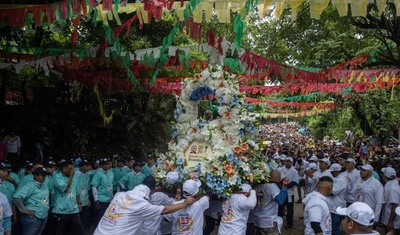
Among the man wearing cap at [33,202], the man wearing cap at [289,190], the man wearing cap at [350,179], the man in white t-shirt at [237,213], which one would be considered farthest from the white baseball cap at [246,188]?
the man wearing cap at [289,190]

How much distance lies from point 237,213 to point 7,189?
394cm

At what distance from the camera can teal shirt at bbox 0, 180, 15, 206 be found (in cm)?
756

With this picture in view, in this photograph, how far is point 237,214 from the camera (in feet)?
22.9

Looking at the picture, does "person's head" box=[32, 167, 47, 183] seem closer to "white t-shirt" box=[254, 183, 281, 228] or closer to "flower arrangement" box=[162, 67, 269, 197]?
"flower arrangement" box=[162, 67, 269, 197]

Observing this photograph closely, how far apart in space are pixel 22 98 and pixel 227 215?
12420 mm

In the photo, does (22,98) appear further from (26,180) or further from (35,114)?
(26,180)

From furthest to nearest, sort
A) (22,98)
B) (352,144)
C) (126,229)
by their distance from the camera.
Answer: (352,144)
(22,98)
(126,229)

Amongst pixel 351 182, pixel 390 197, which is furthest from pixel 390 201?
pixel 351 182

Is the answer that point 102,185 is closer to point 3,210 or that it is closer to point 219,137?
point 219,137

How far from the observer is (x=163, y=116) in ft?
62.4

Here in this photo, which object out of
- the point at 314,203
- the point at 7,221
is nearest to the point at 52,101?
the point at 7,221

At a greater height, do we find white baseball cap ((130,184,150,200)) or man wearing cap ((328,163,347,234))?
white baseball cap ((130,184,150,200))

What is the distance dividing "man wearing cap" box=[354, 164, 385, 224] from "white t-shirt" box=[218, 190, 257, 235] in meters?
2.64

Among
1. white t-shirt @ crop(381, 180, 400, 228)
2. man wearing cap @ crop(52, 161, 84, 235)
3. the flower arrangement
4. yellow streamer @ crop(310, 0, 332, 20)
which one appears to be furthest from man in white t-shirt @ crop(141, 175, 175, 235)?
white t-shirt @ crop(381, 180, 400, 228)
